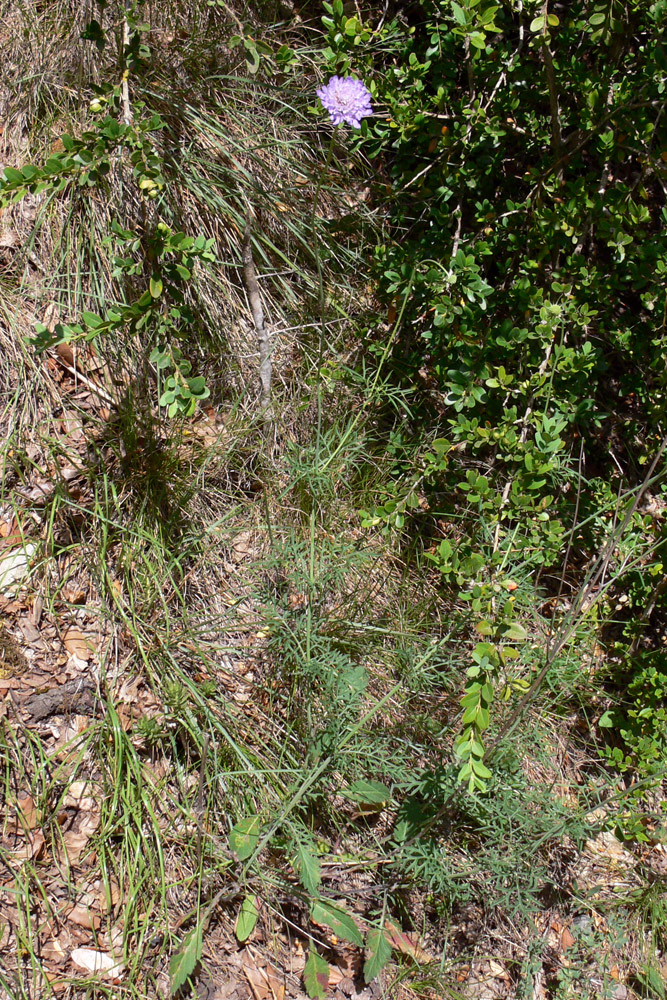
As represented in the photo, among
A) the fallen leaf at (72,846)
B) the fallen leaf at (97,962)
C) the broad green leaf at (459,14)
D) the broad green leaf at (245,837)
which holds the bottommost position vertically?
the fallen leaf at (97,962)

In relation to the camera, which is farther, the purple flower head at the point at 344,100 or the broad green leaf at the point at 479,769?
the purple flower head at the point at 344,100

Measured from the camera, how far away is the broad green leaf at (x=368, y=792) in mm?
2021

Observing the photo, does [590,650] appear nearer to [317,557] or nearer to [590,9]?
[317,557]

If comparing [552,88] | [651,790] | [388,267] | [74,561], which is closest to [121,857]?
[74,561]

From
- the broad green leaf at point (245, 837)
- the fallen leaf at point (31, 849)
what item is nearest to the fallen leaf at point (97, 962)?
the fallen leaf at point (31, 849)

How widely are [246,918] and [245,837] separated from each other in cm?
25

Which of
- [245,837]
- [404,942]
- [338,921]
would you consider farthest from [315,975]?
[245,837]

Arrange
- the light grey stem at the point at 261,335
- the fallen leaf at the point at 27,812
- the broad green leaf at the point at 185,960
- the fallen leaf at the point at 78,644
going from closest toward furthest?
1. the broad green leaf at the point at 185,960
2. the fallen leaf at the point at 27,812
3. the fallen leaf at the point at 78,644
4. the light grey stem at the point at 261,335

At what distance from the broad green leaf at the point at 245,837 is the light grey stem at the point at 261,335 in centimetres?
112

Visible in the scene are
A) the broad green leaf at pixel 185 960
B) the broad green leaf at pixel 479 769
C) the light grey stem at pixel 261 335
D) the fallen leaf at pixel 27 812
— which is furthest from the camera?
the light grey stem at pixel 261 335

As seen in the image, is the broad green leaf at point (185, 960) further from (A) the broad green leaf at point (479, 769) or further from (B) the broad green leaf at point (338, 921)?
(A) the broad green leaf at point (479, 769)

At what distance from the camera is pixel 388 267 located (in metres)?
2.28

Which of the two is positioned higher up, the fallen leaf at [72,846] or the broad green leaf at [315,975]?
the fallen leaf at [72,846]

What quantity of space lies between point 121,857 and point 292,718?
0.58 meters
